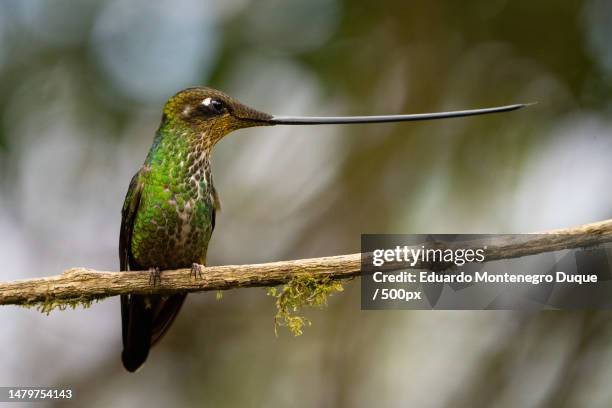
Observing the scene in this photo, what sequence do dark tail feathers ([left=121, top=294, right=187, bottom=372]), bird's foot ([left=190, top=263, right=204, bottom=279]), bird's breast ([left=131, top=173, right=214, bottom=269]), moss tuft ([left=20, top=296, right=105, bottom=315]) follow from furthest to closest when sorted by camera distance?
dark tail feathers ([left=121, top=294, right=187, bottom=372])
bird's breast ([left=131, top=173, right=214, bottom=269])
bird's foot ([left=190, top=263, right=204, bottom=279])
moss tuft ([left=20, top=296, right=105, bottom=315])

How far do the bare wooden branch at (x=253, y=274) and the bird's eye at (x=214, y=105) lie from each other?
2.96 feet

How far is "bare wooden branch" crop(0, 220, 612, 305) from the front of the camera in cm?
293

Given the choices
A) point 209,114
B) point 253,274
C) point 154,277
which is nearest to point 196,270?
point 154,277

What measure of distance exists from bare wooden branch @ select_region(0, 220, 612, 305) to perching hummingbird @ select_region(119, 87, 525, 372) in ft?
1.27

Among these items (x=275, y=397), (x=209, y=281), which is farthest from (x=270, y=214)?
(x=209, y=281)

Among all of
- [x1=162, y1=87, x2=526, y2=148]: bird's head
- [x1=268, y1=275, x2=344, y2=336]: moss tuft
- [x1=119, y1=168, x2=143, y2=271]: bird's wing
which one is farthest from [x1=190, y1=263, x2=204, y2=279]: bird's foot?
[x1=162, y1=87, x2=526, y2=148]: bird's head

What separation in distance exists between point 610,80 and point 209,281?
4.98m

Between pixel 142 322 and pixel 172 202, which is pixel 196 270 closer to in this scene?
pixel 172 202

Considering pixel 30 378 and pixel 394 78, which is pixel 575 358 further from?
pixel 30 378

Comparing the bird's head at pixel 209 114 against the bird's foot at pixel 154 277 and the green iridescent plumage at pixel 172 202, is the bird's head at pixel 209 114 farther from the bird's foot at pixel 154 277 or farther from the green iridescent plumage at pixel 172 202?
the bird's foot at pixel 154 277

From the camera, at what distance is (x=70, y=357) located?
20.9ft

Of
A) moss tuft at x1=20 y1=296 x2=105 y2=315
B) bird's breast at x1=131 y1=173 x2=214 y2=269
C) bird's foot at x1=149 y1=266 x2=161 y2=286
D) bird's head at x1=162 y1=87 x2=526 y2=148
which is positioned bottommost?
moss tuft at x1=20 y1=296 x2=105 y2=315

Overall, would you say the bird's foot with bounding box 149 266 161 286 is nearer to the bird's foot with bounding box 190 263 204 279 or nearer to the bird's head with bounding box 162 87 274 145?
the bird's foot with bounding box 190 263 204 279

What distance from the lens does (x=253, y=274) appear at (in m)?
3.14
